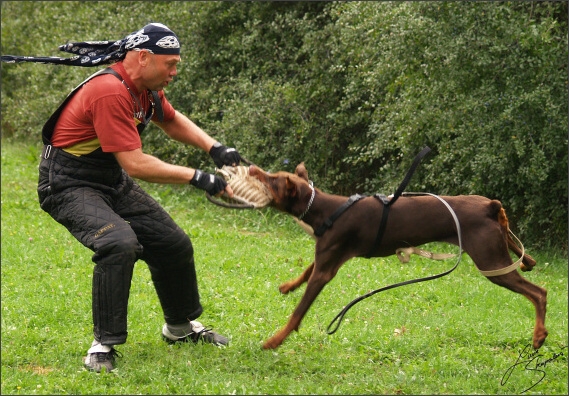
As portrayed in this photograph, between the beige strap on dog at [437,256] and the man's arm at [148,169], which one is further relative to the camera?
→ the beige strap on dog at [437,256]

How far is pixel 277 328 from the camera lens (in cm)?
627

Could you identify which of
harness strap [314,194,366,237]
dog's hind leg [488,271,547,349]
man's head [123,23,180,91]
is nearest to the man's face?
man's head [123,23,180,91]

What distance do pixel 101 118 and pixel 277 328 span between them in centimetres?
229

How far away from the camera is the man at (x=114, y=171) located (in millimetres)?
4938

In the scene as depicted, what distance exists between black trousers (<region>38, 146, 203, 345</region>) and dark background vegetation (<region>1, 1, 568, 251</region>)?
1901 mm

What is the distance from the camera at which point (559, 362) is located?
570 centimetres

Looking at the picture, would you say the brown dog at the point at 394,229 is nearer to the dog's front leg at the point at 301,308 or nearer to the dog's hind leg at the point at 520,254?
the dog's front leg at the point at 301,308

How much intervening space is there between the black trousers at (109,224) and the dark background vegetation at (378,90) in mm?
1901

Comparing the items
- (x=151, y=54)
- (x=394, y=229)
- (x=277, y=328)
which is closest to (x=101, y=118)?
(x=151, y=54)

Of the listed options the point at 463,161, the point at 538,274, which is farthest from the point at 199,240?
the point at 538,274

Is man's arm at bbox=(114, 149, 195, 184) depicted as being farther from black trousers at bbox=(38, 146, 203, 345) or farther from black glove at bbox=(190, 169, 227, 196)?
black trousers at bbox=(38, 146, 203, 345)

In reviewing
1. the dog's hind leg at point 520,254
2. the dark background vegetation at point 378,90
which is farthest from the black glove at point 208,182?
the dark background vegetation at point 378,90

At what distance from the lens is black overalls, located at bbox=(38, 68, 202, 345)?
16.7 feet

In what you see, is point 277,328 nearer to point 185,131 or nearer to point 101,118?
point 185,131
